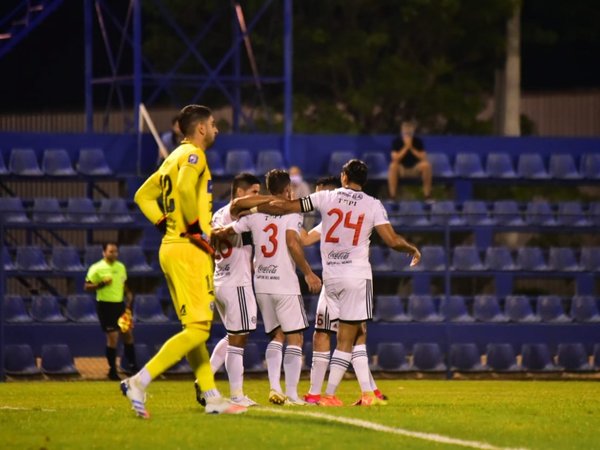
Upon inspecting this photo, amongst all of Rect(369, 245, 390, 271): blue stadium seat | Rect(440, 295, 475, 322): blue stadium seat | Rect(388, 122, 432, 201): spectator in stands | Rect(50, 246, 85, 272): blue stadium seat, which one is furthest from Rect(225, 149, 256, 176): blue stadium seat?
Rect(440, 295, 475, 322): blue stadium seat

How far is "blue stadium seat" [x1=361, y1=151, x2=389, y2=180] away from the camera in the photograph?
78.4 ft

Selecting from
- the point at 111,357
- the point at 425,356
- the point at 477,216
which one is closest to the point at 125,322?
the point at 111,357

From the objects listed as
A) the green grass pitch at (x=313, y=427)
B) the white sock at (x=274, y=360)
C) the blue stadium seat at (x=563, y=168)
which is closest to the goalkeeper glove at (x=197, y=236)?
the green grass pitch at (x=313, y=427)

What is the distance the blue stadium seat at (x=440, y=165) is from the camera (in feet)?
79.2

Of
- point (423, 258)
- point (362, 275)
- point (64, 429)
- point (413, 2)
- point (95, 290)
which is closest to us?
point (64, 429)

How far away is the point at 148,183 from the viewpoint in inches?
421

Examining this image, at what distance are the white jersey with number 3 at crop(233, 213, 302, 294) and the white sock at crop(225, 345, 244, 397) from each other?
0.74 meters

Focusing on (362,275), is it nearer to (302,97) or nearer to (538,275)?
(538,275)

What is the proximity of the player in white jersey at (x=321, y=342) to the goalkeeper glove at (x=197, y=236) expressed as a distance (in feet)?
9.15

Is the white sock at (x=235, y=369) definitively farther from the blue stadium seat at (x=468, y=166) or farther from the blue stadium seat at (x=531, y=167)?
the blue stadium seat at (x=531, y=167)

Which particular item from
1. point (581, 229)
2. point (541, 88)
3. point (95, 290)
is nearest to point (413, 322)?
point (581, 229)

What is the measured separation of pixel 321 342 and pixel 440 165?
11.6 meters

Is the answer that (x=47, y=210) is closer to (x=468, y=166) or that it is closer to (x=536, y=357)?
(x=468, y=166)

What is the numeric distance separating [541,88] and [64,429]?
24.4 m
